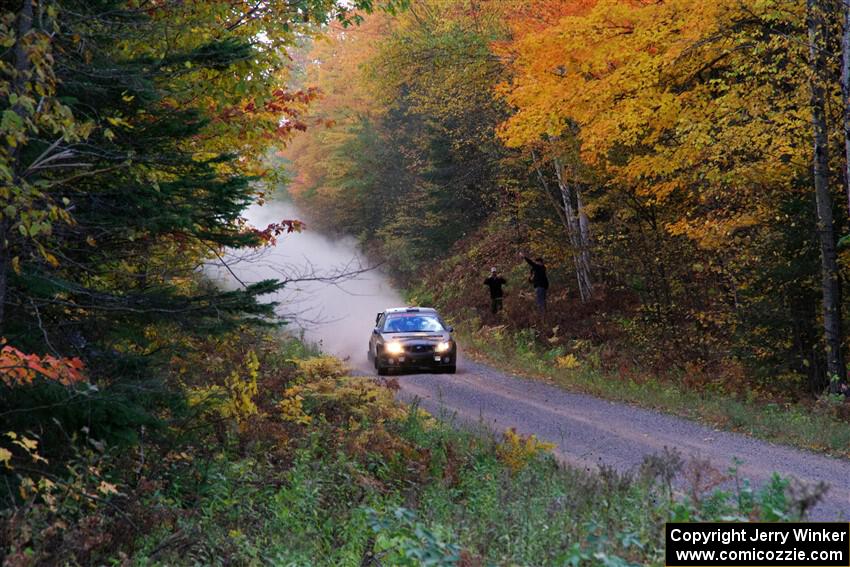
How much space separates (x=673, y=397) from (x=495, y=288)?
503 inches

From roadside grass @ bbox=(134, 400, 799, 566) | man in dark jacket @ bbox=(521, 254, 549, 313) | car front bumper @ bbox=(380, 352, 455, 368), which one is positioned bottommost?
roadside grass @ bbox=(134, 400, 799, 566)

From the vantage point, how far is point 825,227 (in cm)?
1606

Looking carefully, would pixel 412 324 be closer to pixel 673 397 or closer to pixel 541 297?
pixel 541 297

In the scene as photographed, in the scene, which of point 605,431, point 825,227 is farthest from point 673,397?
point 825,227

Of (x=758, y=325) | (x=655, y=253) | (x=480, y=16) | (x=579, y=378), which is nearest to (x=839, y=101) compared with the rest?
(x=758, y=325)

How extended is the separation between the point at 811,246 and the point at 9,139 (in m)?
15.2

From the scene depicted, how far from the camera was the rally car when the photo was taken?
69.1 ft

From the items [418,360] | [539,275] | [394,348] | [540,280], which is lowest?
[418,360]

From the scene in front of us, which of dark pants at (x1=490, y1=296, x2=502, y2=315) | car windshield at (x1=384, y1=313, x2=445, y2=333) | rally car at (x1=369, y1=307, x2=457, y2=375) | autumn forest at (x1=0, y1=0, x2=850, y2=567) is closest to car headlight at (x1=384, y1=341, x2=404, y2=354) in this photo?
rally car at (x1=369, y1=307, x2=457, y2=375)

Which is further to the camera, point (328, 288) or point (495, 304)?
point (328, 288)

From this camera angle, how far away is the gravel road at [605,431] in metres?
11.5

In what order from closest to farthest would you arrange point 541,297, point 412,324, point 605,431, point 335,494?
point 335,494
point 605,431
point 412,324
point 541,297

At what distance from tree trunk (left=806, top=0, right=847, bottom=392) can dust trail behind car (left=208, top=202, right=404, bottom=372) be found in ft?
27.9

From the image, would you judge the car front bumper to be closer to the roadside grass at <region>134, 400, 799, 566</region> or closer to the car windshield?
the car windshield
